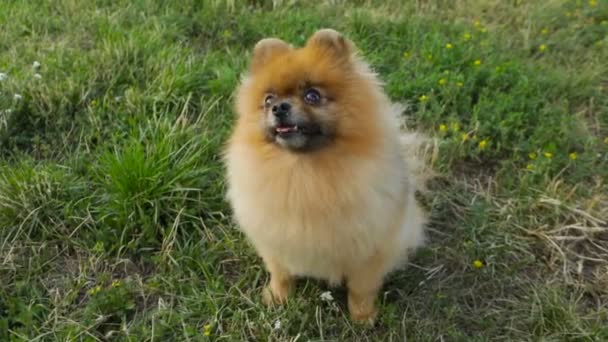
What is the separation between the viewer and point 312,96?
7.41 feet

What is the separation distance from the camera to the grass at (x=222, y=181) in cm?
280

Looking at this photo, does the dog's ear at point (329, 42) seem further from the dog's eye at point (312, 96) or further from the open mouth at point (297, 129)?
the open mouth at point (297, 129)

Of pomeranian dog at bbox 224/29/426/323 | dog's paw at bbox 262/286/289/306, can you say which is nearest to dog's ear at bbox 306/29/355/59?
pomeranian dog at bbox 224/29/426/323

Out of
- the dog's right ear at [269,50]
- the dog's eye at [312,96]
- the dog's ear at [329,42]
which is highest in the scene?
the dog's ear at [329,42]

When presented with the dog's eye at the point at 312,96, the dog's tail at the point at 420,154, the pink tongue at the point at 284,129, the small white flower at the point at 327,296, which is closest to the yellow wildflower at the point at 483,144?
the dog's tail at the point at 420,154

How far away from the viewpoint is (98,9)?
4570 millimetres

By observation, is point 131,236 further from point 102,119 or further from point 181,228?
point 102,119

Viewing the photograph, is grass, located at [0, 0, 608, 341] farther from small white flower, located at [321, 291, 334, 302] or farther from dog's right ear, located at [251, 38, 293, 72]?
dog's right ear, located at [251, 38, 293, 72]

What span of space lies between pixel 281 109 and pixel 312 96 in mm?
140

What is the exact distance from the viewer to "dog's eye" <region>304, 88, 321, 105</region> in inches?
88.7

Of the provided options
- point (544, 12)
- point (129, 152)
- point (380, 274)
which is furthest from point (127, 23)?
point (544, 12)

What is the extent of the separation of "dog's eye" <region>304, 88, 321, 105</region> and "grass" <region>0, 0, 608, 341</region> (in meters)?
1.03

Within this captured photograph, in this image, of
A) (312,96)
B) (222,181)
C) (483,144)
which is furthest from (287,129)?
(483,144)

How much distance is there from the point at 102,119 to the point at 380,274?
1957mm
